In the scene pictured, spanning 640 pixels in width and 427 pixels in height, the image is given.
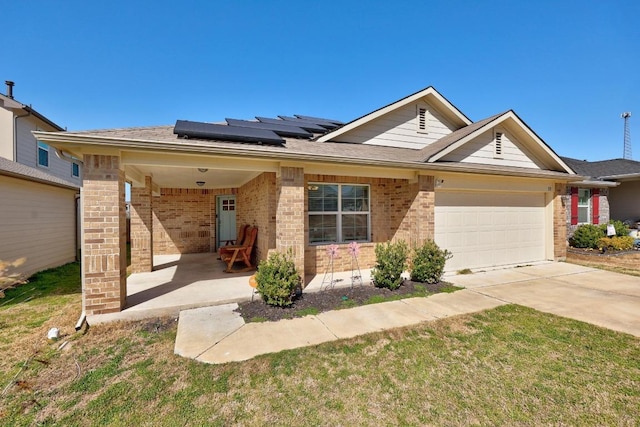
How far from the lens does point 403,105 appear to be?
9.05 m

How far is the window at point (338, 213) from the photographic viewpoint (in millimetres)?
7613

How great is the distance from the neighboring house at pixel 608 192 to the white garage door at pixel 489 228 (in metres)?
4.26

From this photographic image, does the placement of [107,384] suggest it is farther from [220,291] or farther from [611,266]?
[611,266]

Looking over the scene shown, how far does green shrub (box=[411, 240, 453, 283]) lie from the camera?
6730 mm

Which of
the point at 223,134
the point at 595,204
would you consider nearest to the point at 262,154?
the point at 223,134

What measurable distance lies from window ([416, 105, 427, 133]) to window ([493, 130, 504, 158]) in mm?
2194

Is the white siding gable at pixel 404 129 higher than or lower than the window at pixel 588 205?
higher

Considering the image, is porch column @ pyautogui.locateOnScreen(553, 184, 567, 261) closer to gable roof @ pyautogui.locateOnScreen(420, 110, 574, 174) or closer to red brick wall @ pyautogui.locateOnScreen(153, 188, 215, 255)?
gable roof @ pyautogui.locateOnScreen(420, 110, 574, 174)

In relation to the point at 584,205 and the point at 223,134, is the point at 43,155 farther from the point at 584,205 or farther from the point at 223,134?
the point at 584,205

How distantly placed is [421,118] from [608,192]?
1157cm

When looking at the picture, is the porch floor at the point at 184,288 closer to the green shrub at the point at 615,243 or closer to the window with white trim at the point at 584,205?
the green shrub at the point at 615,243

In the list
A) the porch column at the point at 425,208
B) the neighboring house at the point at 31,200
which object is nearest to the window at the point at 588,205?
the porch column at the point at 425,208

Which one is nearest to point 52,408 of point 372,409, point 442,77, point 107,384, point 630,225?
point 107,384

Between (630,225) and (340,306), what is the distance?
1698cm
